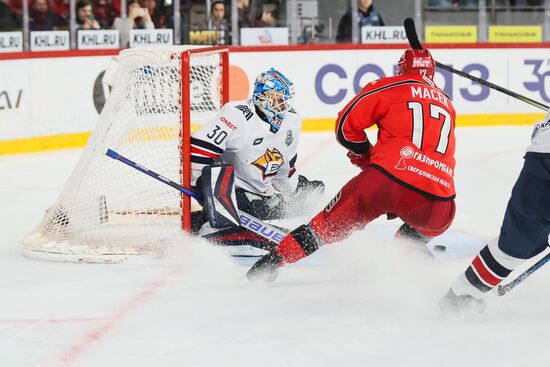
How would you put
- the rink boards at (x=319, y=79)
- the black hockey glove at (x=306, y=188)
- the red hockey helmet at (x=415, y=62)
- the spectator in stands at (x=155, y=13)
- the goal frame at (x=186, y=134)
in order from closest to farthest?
the red hockey helmet at (x=415, y=62) → the goal frame at (x=186, y=134) → the black hockey glove at (x=306, y=188) → the rink boards at (x=319, y=79) → the spectator in stands at (x=155, y=13)

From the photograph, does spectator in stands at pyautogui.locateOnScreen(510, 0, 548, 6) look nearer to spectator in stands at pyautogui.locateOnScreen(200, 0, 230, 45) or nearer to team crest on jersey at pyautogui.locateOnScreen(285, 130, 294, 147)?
spectator in stands at pyautogui.locateOnScreen(200, 0, 230, 45)

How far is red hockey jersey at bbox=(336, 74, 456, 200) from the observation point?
3227mm

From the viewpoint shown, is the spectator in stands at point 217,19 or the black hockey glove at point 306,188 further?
the spectator in stands at point 217,19

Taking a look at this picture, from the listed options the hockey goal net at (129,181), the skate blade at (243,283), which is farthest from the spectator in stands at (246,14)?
the skate blade at (243,283)

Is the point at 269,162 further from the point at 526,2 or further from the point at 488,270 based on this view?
the point at 526,2

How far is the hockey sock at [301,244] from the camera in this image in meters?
3.30

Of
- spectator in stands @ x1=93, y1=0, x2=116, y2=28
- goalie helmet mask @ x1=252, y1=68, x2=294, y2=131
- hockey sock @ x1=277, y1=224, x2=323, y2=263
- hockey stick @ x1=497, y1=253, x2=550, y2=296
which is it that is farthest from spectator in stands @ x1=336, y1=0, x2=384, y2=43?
hockey stick @ x1=497, y1=253, x2=550, y2=296

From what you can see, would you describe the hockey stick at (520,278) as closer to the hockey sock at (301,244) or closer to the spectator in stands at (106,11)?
the hockey sock at (301,244)

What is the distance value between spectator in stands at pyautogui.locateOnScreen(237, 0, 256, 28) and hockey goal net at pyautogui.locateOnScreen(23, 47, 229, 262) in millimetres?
4161

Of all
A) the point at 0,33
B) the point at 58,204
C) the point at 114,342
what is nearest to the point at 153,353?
the point at 114,342

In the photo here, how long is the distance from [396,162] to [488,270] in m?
0.46

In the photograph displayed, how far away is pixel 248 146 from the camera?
396 centimetres

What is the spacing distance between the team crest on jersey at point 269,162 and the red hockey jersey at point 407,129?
2.52 feet

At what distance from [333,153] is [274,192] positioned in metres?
2.85
